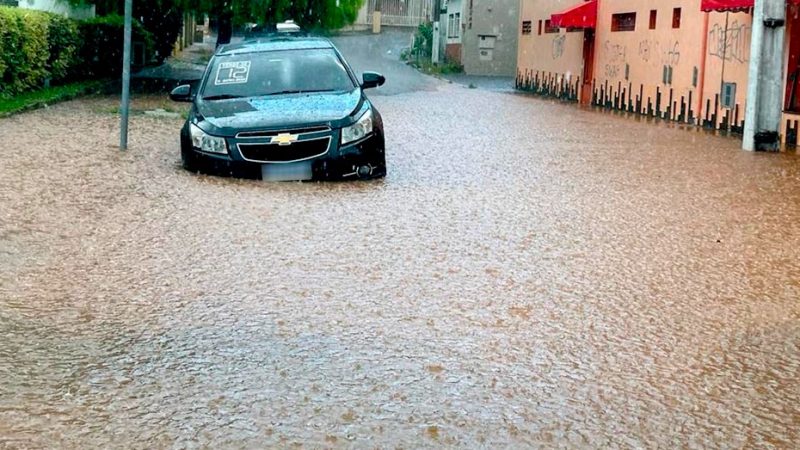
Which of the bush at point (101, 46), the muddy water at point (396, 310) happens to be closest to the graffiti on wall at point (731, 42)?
the muddy water at point (396, 310)

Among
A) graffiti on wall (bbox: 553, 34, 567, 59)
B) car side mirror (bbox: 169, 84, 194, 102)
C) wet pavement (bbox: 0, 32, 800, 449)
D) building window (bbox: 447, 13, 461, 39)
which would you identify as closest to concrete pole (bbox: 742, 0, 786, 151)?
wet pavement (bbox: 0, 32, 800, 449)

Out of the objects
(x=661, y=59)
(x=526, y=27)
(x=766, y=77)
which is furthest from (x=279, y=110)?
(x=526, y=27)

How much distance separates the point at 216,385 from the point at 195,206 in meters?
5.27

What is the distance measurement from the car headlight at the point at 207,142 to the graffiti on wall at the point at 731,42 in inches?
485

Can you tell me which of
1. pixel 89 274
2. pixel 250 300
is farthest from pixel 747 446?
pixel 89 274

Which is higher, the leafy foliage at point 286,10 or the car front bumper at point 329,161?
the leafy foliage at point 286,10

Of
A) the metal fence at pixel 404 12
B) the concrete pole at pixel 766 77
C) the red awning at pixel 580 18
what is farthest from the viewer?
the metal fence at pixel 404 12

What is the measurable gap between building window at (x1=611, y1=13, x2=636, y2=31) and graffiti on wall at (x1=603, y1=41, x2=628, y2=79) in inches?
16.3

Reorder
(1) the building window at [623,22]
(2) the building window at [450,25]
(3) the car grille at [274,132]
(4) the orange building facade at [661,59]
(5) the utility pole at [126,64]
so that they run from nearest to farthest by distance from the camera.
A: (3) the car grille at [274,132] < (5) the utility pole at [126,64] < (4) the orange building facade at [661,59] < (1) the building window at [623,22] < (2) the building window at [450,25]

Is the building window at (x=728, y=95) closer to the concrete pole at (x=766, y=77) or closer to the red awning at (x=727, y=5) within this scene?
the red awning at (x=727, y=5)

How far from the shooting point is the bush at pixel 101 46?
2809 centimetres

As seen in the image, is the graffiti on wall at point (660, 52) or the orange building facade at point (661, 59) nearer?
the orange building facade at point (661, 59)

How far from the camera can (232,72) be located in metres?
13.3

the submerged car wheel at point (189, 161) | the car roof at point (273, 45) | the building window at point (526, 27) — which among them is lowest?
the submerged car wheel at point (189, 161)
